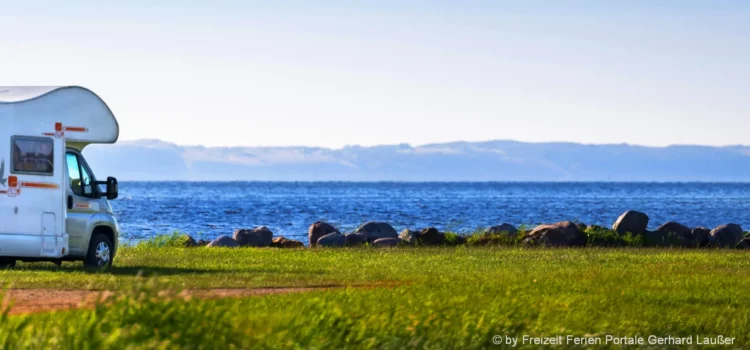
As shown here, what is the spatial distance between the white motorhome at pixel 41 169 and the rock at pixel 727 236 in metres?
20.2

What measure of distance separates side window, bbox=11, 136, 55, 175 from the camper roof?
14cm

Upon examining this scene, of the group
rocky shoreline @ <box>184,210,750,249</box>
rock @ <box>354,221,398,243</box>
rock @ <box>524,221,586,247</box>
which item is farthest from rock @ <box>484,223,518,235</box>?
rock @ <box>354,221,398,243</box>

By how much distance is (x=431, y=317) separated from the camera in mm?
13141

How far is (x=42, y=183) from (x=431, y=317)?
9585mm

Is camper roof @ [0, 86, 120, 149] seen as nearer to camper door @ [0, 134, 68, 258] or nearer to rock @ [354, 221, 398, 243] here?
camper door @ [0, 134, 68, 258]

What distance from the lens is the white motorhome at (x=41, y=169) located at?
20.2 m

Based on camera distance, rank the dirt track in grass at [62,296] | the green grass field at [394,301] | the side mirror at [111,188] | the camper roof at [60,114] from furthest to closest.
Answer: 1. the side mirror at [111,188]
2. the camper roof at [60,114]
3. the dirt track in grass at [62,296]
4. the green grass field at [394,301]

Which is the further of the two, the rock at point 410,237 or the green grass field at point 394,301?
the rock at point 410,237

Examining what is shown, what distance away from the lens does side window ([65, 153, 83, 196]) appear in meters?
20.9

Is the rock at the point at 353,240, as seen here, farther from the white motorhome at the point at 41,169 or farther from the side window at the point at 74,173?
the white motorhome at the point at 41,169

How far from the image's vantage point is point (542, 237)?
32156 mm

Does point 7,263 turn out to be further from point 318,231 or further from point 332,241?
point 318,231

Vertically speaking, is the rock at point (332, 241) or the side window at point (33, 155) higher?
the side window at point (33, 155)

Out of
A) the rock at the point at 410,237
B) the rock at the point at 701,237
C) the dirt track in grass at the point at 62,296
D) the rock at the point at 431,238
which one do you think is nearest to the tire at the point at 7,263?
the dirt track in grass at the point at 62,296
